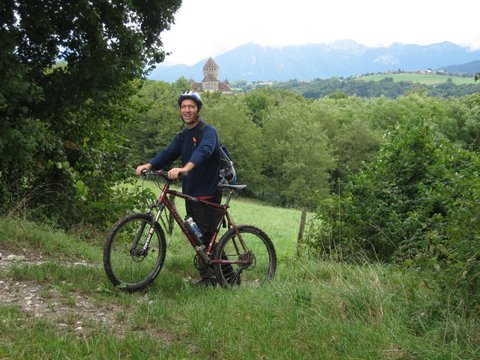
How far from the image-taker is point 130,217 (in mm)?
5086

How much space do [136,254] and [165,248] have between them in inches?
14.7

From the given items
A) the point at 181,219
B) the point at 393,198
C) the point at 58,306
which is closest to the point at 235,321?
the point at 58,306

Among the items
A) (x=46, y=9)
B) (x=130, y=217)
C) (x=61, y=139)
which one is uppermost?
(x=46, y=9)

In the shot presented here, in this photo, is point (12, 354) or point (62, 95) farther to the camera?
point (62, 95)

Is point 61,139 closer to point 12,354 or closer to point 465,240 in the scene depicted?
point 12,354

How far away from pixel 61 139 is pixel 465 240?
7525 millimetres

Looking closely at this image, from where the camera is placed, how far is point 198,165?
18.0 feet

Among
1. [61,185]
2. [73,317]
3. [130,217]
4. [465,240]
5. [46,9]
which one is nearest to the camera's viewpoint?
[465,240]

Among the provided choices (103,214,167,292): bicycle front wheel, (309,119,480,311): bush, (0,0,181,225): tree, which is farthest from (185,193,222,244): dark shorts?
(0,0,181,225): tree

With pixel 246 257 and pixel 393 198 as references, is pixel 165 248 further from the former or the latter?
pixel 393 198

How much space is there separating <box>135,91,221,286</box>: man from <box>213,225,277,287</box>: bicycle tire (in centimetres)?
20

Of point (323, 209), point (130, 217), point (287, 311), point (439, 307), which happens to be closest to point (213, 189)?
point (130, 217)

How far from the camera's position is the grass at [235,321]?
10.7 feet

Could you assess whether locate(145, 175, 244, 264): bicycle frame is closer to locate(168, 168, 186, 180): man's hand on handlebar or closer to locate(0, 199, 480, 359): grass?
locate(168, 168, 186, 180): man's hand on handlebar
